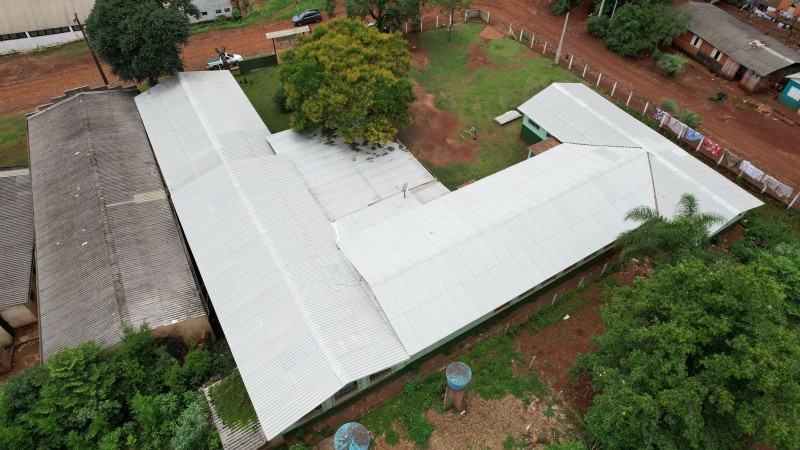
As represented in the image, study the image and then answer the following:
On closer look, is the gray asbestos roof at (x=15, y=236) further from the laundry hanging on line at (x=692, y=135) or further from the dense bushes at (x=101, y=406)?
the laundry hanging on line at (x=692, y=135)

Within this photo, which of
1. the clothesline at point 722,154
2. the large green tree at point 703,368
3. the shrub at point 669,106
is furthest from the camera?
the shrub at point 669,106

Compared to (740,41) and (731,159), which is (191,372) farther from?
(740,41)

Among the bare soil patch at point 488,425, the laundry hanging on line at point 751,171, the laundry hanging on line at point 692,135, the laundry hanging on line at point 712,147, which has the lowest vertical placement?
the bare soil patch at point 488,425

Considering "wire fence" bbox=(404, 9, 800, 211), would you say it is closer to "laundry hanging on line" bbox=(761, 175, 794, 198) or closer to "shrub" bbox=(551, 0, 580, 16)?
"laundry hanging on line" bbox=(761, 175, 794, 198)

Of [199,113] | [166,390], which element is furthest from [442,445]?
[199,113]

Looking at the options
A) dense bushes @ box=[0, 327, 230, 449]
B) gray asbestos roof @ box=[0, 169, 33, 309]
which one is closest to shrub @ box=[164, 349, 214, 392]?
dense bushes @ box=[0, 327, 230, 449]

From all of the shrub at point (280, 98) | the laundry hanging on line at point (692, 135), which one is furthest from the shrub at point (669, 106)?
the shrub at point (280, 98)

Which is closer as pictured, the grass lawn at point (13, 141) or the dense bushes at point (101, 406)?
the dense bushes at point (101, 406)
